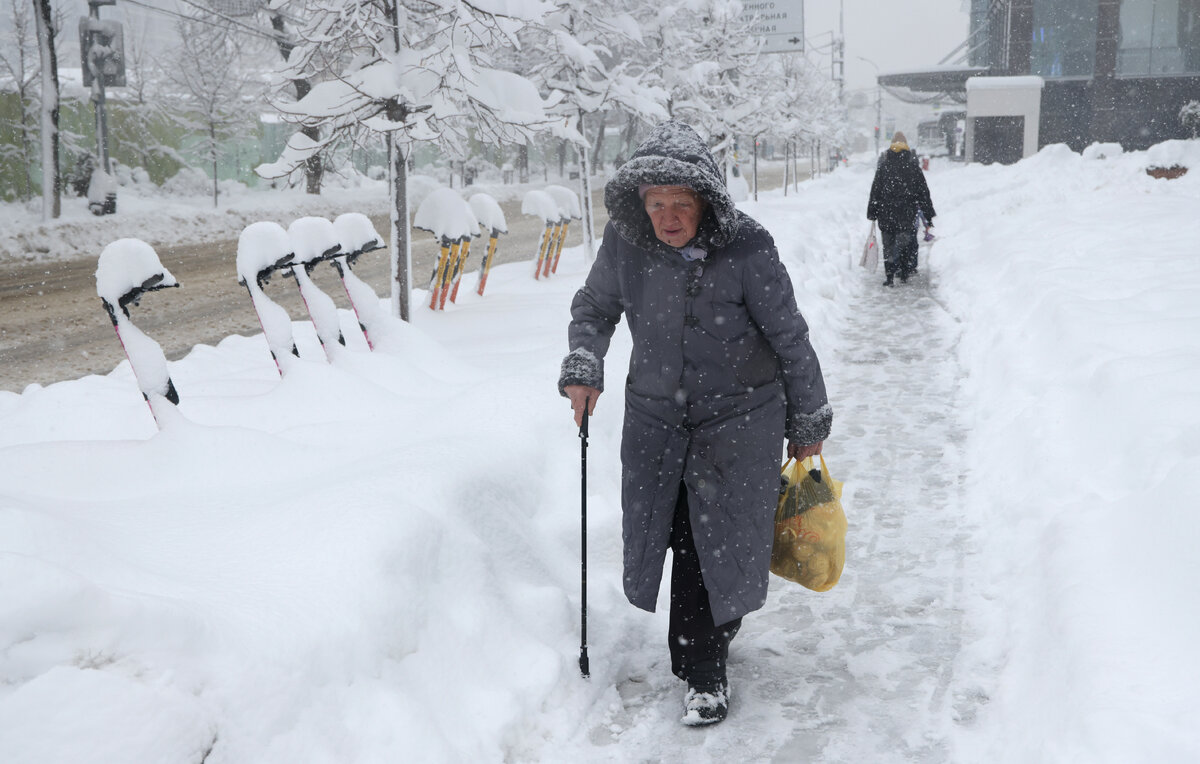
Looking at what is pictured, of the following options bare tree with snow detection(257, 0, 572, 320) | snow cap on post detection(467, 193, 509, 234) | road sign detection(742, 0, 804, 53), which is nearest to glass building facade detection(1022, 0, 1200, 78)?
road sign detection(742, 0, 804, 53)

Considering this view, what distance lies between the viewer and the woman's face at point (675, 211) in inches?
116

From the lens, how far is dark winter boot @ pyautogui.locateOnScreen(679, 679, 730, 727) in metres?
3.20

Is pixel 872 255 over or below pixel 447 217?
below

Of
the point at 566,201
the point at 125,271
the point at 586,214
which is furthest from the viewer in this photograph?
the point at 586,214

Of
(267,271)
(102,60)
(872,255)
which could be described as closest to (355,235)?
(267,271)

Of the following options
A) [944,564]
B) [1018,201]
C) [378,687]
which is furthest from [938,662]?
[1018,201]

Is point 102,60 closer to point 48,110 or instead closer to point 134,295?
point 48,110

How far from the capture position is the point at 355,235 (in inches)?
270

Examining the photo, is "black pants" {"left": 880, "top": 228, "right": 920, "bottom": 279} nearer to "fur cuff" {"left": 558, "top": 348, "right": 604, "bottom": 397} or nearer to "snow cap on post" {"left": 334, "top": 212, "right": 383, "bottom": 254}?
"snow cap on post" {"left": 334, "top": 212, "right": 383, "bottom": 254}

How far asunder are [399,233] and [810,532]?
234 inches

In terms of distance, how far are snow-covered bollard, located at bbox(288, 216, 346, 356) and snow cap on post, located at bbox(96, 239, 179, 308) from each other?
4.81 feet

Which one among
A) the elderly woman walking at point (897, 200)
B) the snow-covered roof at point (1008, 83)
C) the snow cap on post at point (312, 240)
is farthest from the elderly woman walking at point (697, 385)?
the snow-covered roof at point (1008, 83)

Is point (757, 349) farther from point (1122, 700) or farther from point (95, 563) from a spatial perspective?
point (95, 563)

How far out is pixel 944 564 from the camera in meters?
4.28
